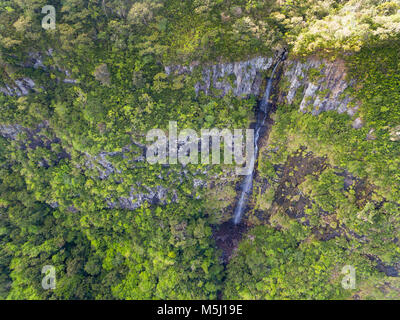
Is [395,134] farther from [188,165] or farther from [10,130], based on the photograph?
[10,130]

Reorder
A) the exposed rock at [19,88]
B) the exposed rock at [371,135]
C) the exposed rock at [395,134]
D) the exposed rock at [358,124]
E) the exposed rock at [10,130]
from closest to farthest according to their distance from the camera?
the exposed rock at [395,134] → the exposed rock at [371,135] → the exposed rock at [358,124] → the exposed rock at [19,88] → the exposed rock at [10,130]

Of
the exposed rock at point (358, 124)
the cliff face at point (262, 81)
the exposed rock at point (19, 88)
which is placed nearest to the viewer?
the exposed rock at point (358, 124)

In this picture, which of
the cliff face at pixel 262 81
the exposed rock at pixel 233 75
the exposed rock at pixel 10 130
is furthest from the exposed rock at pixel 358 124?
the exposed rock at pixel 10 130

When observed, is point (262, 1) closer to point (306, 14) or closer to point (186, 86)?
point (306, 14)

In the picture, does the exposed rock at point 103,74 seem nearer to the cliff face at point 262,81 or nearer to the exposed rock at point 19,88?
the cliff face at point 262,81

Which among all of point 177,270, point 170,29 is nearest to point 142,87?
point 170,29

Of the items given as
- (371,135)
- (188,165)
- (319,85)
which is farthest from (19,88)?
(371,135)

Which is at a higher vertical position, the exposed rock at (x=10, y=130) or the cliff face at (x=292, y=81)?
the cliff face at (x=292, y=81)

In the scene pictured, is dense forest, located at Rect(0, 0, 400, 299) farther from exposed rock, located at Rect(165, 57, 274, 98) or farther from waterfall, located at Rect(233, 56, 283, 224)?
waterfall, located at Rect(233, 56, 283, 224)

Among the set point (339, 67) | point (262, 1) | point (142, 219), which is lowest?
point (142, 219)
